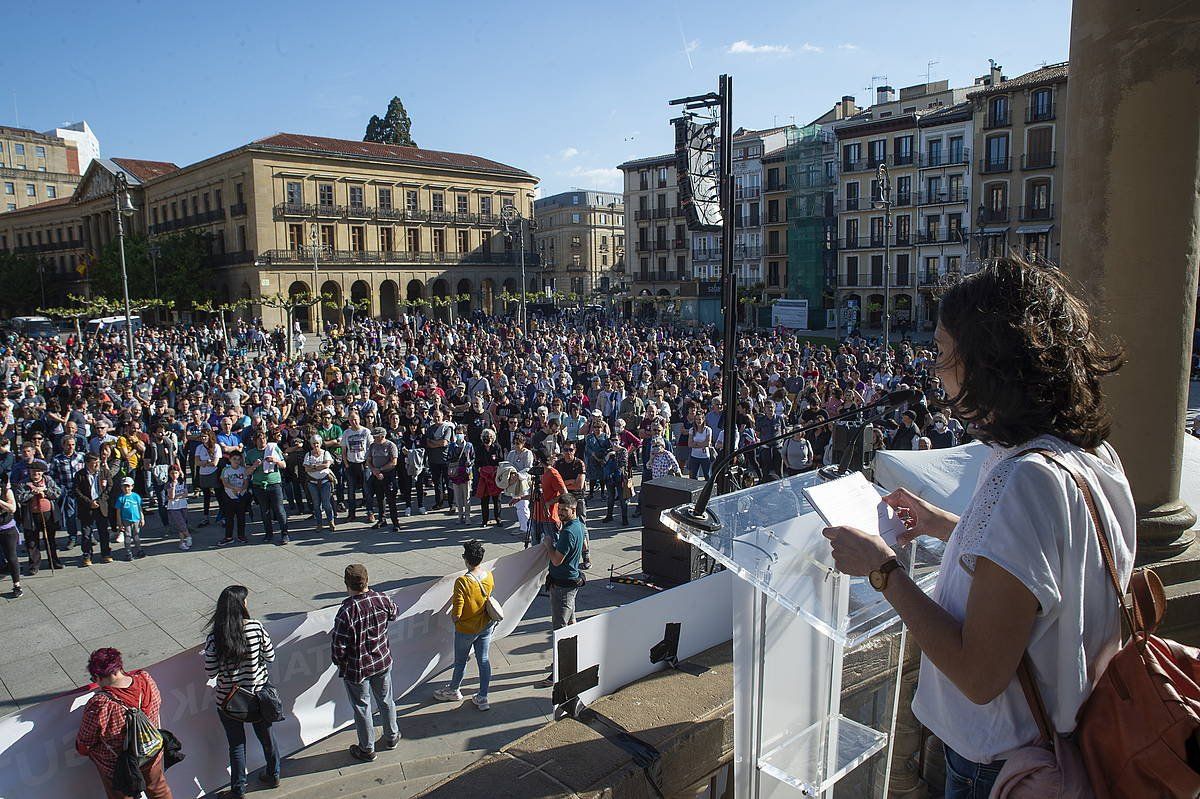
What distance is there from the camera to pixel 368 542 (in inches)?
449

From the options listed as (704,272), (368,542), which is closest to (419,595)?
(368,542)

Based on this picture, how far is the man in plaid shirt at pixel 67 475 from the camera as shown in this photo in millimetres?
11161

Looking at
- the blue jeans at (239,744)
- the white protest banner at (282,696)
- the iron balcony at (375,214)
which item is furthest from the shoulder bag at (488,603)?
the iron balcony at (375,214)

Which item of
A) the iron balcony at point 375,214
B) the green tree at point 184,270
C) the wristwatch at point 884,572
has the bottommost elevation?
the wristwatch at point 884,572

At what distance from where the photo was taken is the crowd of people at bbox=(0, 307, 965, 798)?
5883mm

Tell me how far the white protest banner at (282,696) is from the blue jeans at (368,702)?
1.84ft

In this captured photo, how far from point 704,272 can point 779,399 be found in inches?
1937

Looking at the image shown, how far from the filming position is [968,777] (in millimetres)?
1719

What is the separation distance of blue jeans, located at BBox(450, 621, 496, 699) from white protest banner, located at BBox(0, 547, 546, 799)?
537 mm

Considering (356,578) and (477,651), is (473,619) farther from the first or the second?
(356,578)

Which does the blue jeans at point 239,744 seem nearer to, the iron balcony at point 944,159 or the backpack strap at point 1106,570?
the backpack strap at point 1106,570

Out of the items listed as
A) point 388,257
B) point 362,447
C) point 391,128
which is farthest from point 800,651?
point 391,128

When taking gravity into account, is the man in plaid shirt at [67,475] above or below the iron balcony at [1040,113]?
below

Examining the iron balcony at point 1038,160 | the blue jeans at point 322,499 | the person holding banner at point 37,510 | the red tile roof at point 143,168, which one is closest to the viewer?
the person holding banner at point 37,510
